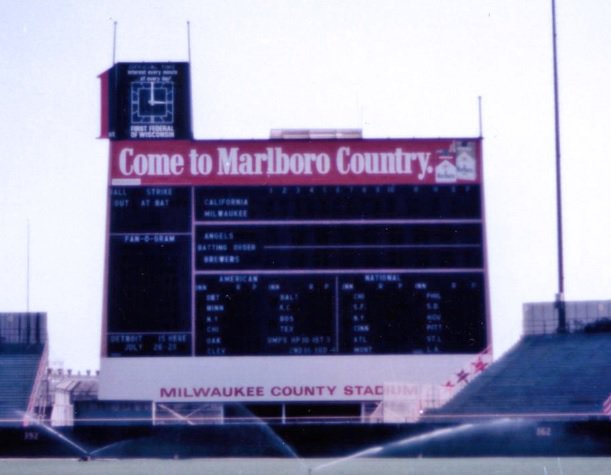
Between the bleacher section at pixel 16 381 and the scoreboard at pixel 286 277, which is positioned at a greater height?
the scoreboard at pixel 286 277

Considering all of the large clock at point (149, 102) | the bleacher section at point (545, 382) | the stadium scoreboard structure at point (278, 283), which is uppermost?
the large clock at point (149, 102)

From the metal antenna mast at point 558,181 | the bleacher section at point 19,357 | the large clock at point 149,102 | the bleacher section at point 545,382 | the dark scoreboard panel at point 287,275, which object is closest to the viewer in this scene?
the dark scoreboard panel at point 287,275

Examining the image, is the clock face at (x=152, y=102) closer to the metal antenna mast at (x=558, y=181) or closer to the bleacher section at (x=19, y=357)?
the bleacher section at (x=19, y=357)

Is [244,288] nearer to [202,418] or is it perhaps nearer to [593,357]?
[202,418]

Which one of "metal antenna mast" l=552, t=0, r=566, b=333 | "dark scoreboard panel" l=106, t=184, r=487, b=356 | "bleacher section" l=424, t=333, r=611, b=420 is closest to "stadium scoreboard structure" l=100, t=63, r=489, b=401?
"dark scoreboard panel" l=106, t=184, r=487, b=356

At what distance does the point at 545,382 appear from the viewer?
2345 cm

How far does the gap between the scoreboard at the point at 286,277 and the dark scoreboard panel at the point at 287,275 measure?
14 millimetres

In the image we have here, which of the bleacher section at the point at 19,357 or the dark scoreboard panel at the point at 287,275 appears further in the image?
the bleacher section at the point at 19,357

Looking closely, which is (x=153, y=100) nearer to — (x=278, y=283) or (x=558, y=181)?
(x=278, y=283)

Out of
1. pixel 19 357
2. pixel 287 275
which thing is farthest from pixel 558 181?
pixel 19 357

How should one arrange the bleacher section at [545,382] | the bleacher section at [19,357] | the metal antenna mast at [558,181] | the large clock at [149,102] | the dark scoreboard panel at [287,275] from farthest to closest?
the bleacher section at [19,357] → the bleacher section at [545,382] → the metal antenna mast at [558,181] → the large clock at [149,102] → the dark scoreboard panel at [287,275]

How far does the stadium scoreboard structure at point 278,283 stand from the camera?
19.4 meters

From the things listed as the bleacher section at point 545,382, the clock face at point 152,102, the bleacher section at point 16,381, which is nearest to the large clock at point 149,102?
the clock face at point 152,102

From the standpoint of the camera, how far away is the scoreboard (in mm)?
19375
